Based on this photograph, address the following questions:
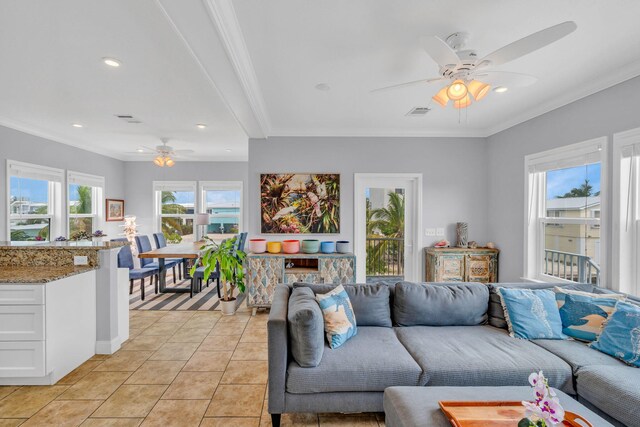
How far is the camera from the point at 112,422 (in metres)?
2.03

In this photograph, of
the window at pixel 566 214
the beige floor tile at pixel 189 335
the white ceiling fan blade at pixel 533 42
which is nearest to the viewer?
the white ceiling fan blade at pixel 533 42

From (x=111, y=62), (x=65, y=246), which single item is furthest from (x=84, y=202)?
(x=111, y=62)

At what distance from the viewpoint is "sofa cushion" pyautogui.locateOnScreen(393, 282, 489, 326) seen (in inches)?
101

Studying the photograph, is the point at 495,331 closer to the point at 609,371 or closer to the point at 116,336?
the point at 609,371

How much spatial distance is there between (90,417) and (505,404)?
2540 mm

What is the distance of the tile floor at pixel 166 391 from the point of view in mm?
2053

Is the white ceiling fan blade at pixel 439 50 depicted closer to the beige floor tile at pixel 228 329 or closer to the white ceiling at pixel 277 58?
the white ceiling at pixel 277 58

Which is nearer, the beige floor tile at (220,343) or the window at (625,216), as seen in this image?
the window at (625,216)

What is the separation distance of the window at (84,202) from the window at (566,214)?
7.05 m

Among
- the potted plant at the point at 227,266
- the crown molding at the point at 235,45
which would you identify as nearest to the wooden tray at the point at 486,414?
the crown molding at the point at 235,45

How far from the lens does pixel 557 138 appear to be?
337 centimetres

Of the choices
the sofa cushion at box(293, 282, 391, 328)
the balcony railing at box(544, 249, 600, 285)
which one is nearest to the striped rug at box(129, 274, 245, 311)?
the sofa cushion at box(293, 282, 391, 328)

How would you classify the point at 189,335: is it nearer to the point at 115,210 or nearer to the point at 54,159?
the point at 54,159

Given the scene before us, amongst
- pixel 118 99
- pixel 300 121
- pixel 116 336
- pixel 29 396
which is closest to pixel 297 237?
pixel 300 121
